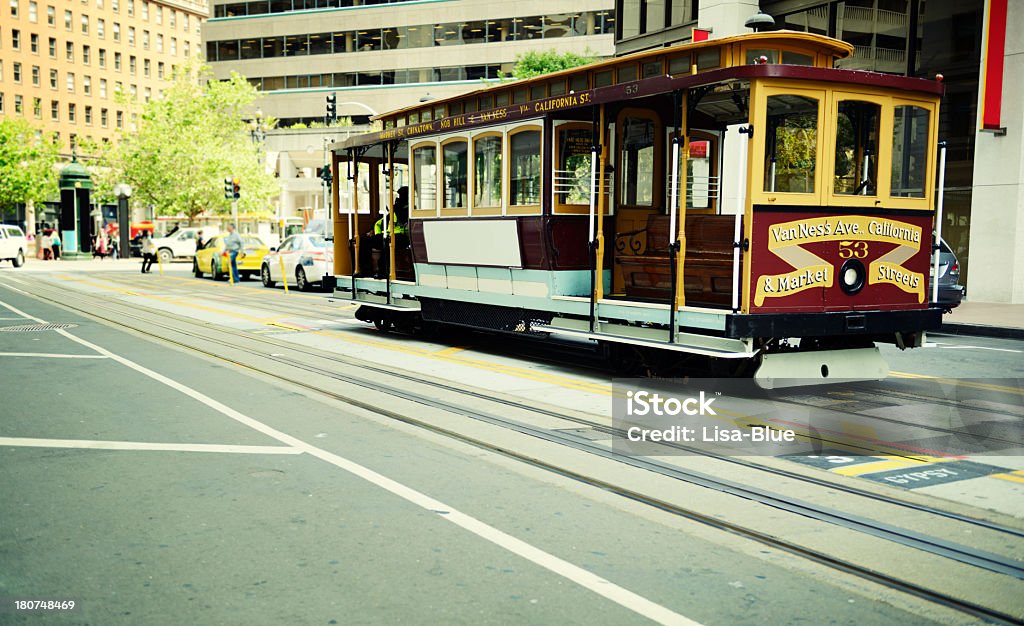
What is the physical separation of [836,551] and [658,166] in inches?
274

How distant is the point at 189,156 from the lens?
50250 mm

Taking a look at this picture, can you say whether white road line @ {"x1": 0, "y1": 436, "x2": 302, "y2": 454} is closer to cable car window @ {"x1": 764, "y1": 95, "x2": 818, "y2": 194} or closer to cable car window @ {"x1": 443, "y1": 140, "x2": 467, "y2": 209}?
cable car window @ {"x1": 764, "y1": 95, "x2": 818, "y2": 194}

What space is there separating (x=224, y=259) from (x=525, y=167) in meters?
21.8

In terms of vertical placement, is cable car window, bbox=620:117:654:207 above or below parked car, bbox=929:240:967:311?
above

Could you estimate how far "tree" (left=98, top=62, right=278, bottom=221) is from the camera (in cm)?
5053

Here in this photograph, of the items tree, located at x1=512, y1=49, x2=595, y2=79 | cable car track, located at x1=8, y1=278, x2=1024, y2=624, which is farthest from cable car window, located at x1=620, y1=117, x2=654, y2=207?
tree, located at x1=512, y1=49, x2=595, y2=79

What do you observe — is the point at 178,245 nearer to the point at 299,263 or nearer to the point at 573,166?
the point at 299,263

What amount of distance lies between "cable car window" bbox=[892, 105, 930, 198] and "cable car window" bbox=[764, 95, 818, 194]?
37.8 inches

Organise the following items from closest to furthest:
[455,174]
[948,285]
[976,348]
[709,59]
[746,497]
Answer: [746,497] → [709,59] → [455,174] → [976,348] → [948,285]

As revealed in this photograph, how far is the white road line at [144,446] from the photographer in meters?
6.79

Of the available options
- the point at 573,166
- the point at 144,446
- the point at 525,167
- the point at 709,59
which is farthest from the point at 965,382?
the point at 144,446

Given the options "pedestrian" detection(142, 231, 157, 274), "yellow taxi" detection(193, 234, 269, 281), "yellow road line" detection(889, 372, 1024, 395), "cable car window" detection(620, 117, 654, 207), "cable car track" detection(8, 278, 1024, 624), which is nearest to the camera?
"cable car track" detection(8, 278, 1024, 624)

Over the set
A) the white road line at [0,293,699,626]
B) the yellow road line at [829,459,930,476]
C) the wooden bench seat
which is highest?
the wooden bench seat

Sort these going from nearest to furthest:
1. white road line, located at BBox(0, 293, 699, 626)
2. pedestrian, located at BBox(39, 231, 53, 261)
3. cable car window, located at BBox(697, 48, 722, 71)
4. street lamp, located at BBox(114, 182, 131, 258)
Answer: white road line, located at BBox(0, 293, 699, 626), cable car window, located at BBox(697, 48, 722, 71), street lamp, located at BBox(114, 182, 131, 258), pedestrian, located at BBox(39, 231, 53, 261)
